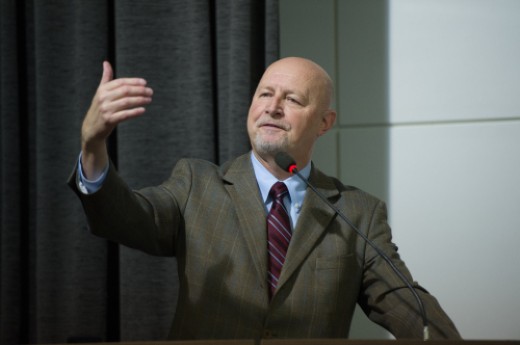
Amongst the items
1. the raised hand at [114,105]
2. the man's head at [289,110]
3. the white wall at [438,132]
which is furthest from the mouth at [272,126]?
the white wall at [438,132]

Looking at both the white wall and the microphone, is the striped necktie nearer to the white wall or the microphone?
the microphone

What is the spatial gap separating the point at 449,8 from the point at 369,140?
499 mm

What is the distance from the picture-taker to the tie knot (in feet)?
5.40

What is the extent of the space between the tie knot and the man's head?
0.07m

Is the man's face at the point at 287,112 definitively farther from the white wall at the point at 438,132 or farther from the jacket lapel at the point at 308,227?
the white wall at the point at 438,132

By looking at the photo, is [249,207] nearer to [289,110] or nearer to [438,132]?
[289,110]

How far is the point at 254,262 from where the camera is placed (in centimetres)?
155

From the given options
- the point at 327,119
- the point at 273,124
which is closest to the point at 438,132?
the point at 327,119

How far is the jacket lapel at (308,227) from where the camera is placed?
5.07ft

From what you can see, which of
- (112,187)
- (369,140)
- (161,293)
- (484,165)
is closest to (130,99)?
(112,187)

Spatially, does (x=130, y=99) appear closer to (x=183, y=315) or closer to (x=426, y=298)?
(x=183, y=315)

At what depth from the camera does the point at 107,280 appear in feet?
7.09

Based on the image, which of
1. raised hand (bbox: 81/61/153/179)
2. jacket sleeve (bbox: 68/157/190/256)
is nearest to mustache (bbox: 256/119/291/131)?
jacket sleeve (bbox: 68/157/190/256)

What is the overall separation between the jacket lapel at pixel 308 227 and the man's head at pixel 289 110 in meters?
0.11
